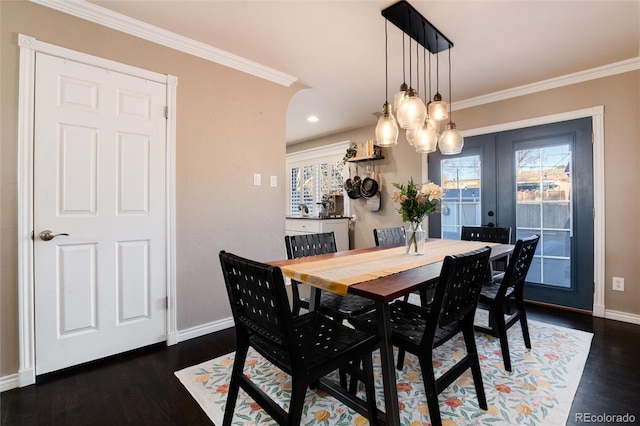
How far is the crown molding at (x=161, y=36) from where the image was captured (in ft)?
6.51

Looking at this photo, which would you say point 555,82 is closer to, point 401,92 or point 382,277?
point 401,92

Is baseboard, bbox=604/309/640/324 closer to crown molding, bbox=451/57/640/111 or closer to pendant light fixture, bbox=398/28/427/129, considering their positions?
crown molding, bbox=451/57/640/111

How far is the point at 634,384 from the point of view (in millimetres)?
1821

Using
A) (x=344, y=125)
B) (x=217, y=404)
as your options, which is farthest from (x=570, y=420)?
(x=344, y=125)

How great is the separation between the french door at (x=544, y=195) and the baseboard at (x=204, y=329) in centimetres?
299

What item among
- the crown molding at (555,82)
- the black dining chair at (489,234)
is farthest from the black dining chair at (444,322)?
the crown molding at (555,82)

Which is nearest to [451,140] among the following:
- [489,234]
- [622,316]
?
[489,234]

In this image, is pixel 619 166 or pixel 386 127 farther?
pixel 619 166

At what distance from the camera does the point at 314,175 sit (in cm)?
585

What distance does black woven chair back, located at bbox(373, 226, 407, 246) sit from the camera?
9.07 feet

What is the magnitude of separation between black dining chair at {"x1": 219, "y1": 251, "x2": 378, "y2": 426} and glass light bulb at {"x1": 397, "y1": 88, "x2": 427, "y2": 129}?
4.22ft

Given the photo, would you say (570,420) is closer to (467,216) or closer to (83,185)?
(467,216)

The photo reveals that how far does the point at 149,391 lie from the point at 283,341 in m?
1.22

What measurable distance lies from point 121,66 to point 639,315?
4744mm
